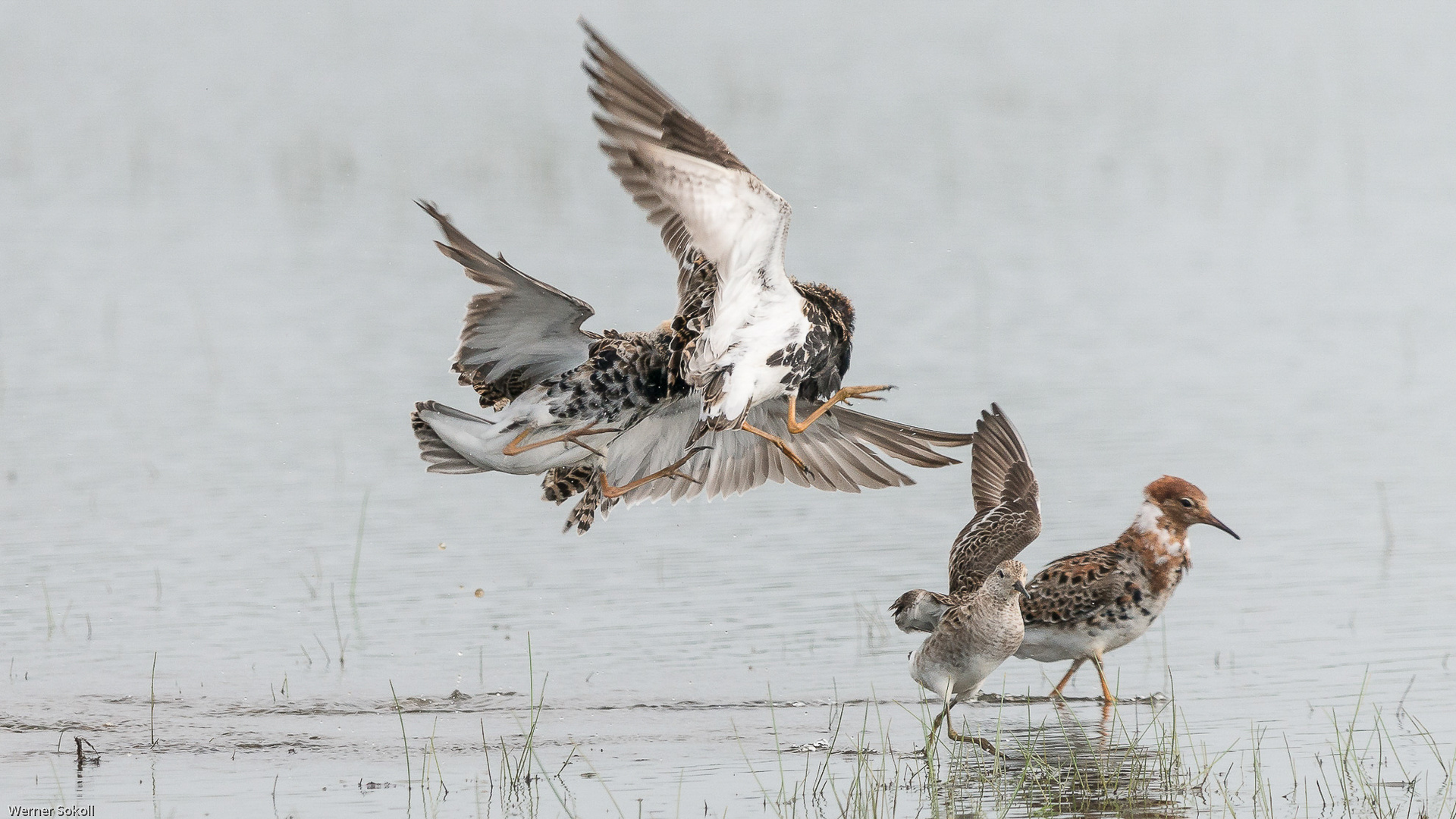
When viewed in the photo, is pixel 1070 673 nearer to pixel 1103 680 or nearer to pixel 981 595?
pixel 1103 680

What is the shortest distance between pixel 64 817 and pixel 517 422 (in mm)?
1971

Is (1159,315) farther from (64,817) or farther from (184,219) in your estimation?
(64,817)

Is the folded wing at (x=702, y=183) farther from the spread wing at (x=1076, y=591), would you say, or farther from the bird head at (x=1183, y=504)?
the bird head at (x=1183, y=504)

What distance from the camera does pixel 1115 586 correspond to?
7801mm

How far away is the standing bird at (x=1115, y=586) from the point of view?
779cm

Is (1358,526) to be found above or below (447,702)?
above


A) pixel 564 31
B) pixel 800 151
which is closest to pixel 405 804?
pixel 800 151

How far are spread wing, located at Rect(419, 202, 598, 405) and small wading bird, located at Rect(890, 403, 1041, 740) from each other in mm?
1556

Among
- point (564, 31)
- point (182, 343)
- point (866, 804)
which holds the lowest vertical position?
point (866, 804)

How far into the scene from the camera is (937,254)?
15844 mm

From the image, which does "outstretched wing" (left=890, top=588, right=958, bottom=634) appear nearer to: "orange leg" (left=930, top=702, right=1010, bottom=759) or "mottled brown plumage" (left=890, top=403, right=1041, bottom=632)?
"mottled brown plumage" (left=890, top=403, right=1041, bottom=632)

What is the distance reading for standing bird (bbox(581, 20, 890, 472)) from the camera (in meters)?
6.24

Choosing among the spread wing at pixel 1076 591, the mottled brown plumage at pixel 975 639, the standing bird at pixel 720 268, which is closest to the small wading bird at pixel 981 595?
the mottled brown plumage at pixel 975 639

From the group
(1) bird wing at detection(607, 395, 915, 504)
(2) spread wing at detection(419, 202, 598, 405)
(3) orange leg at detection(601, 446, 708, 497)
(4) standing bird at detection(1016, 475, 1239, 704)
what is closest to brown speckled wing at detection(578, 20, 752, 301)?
(2) spread wing at detection(419, 202, 598, 405)
